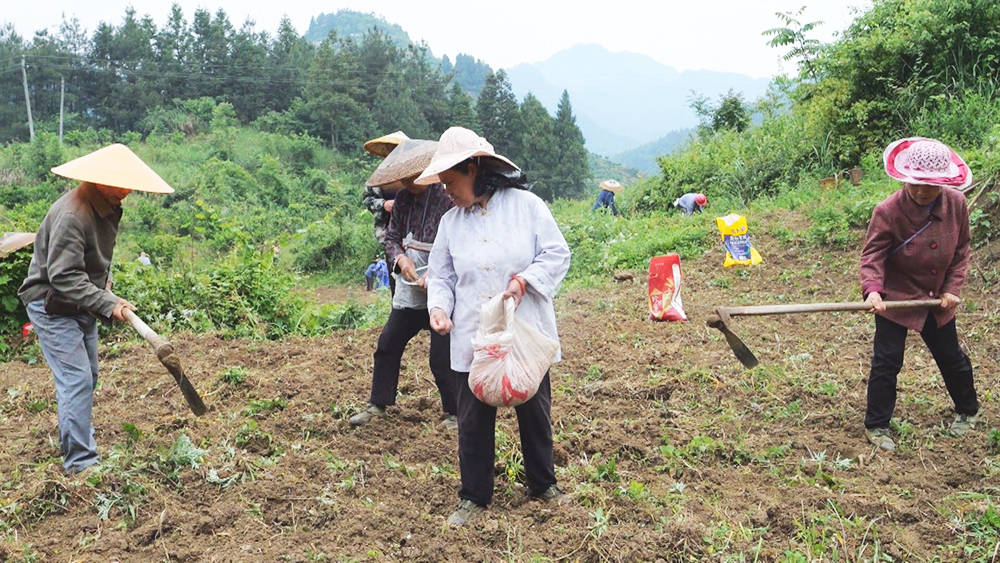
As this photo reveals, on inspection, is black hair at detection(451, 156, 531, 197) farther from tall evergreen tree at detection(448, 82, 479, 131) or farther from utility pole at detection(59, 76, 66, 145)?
utility pole at detection(59, 76, 66, 145)

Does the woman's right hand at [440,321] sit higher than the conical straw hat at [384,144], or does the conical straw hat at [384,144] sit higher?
the conical straw hat at [384,144]

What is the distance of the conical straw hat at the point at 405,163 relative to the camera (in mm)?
4234

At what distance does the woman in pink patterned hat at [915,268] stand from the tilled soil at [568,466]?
0.97 feet

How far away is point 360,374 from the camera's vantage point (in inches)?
225

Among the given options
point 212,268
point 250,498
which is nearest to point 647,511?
point 250,498

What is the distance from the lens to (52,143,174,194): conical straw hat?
3719mm

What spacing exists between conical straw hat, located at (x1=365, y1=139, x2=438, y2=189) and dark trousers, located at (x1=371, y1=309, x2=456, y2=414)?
754 millimetres

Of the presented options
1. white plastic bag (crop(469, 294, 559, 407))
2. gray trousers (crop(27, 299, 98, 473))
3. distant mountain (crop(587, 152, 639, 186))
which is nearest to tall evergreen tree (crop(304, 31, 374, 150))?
distant mountain (crop(587, 152, 639, 186))

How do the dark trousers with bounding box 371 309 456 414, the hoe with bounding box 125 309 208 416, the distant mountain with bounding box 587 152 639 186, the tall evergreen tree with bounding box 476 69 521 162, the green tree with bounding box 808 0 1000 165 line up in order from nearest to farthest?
the hoe with bounding box 125 309 208 416, the dark trousers with bounding box 371 309 456 414, the green tree with bounding box 808 0 1000 165, the tall evergreen tree with bounding box 476 69 521 162, the distant mountain with bounding box 587 152 639 186

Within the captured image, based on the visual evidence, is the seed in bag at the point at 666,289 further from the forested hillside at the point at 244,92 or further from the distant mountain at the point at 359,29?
the distant mountain at the point at 359,29

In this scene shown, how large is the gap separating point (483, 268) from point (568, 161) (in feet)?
146

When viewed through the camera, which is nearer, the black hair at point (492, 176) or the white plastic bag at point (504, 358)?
the white plastic bag at point (504, 358)

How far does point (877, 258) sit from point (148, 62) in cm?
5609

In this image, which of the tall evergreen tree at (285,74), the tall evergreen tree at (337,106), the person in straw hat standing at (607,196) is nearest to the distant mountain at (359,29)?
the tall evergreen tree at (285,74)
